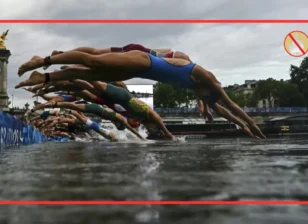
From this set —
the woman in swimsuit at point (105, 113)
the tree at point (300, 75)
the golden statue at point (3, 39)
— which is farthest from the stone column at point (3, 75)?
the tree at point (300, 75)

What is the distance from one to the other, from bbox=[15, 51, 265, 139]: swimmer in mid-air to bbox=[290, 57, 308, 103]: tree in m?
97.9

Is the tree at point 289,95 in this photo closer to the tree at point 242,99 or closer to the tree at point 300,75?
the tree at point 300,75

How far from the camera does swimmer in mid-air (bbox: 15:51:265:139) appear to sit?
12750mm

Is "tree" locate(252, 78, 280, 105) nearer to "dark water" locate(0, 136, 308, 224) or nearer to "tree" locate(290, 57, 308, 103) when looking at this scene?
"tree" locate(290, 57, 308, 103)

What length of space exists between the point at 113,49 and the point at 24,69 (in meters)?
3.90

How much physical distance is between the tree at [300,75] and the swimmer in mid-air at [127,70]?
321 feet

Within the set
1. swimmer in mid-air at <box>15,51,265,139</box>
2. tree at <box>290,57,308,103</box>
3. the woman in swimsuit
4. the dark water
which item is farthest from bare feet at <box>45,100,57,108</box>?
tree at <box>290,57,308,103</box>

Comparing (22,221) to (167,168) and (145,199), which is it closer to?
(145,199)

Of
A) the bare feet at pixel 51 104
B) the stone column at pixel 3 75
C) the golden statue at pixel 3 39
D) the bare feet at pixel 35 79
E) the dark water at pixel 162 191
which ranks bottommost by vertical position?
the dark water at pixel 162 191

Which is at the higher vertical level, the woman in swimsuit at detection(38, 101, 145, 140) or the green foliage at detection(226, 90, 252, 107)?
the green foliage at detection(226, 90, 252, 107)

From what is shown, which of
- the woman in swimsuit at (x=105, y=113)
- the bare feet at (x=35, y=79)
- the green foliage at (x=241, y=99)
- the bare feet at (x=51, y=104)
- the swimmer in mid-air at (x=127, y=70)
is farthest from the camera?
the green foliage at (x=241, y=99)

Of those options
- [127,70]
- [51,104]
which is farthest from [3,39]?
[127,70]

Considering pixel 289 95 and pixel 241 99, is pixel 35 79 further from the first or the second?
pixel 241 99

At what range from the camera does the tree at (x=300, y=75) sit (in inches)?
4247
